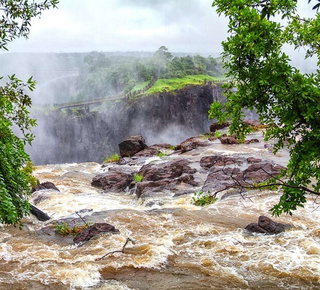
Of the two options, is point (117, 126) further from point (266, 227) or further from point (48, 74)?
point (266, 227)

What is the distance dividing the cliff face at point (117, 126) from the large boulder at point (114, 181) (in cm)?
2667

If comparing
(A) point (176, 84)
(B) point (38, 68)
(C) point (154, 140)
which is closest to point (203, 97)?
(A) point (176, 84)

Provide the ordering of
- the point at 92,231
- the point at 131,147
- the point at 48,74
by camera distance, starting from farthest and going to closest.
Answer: the point at 48,74, the point at 131,147, the point at 92,231

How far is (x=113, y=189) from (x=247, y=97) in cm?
1496

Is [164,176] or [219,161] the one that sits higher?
[219,161]

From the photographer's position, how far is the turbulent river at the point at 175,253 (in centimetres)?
759

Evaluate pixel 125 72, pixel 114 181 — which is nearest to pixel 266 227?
pixel 114 181

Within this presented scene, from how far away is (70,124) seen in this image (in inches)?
1879

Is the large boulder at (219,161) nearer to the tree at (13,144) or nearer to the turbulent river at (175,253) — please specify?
the turbulent river at (175,253)

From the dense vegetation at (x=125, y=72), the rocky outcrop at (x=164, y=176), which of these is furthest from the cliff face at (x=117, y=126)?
the rocky outcrop at (x=164, y=176)

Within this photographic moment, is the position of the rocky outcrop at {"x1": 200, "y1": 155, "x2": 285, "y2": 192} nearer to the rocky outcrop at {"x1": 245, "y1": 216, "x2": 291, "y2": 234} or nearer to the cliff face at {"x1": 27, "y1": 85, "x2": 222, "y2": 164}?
the rocky outcrop at {"x1": 245, "y1": 216, "x2": 291, "y2": 234}

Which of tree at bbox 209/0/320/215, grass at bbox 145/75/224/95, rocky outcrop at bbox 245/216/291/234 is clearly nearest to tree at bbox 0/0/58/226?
tree at bbox 209/0/320/215

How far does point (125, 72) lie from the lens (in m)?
62.5

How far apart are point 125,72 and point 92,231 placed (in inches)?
2147
